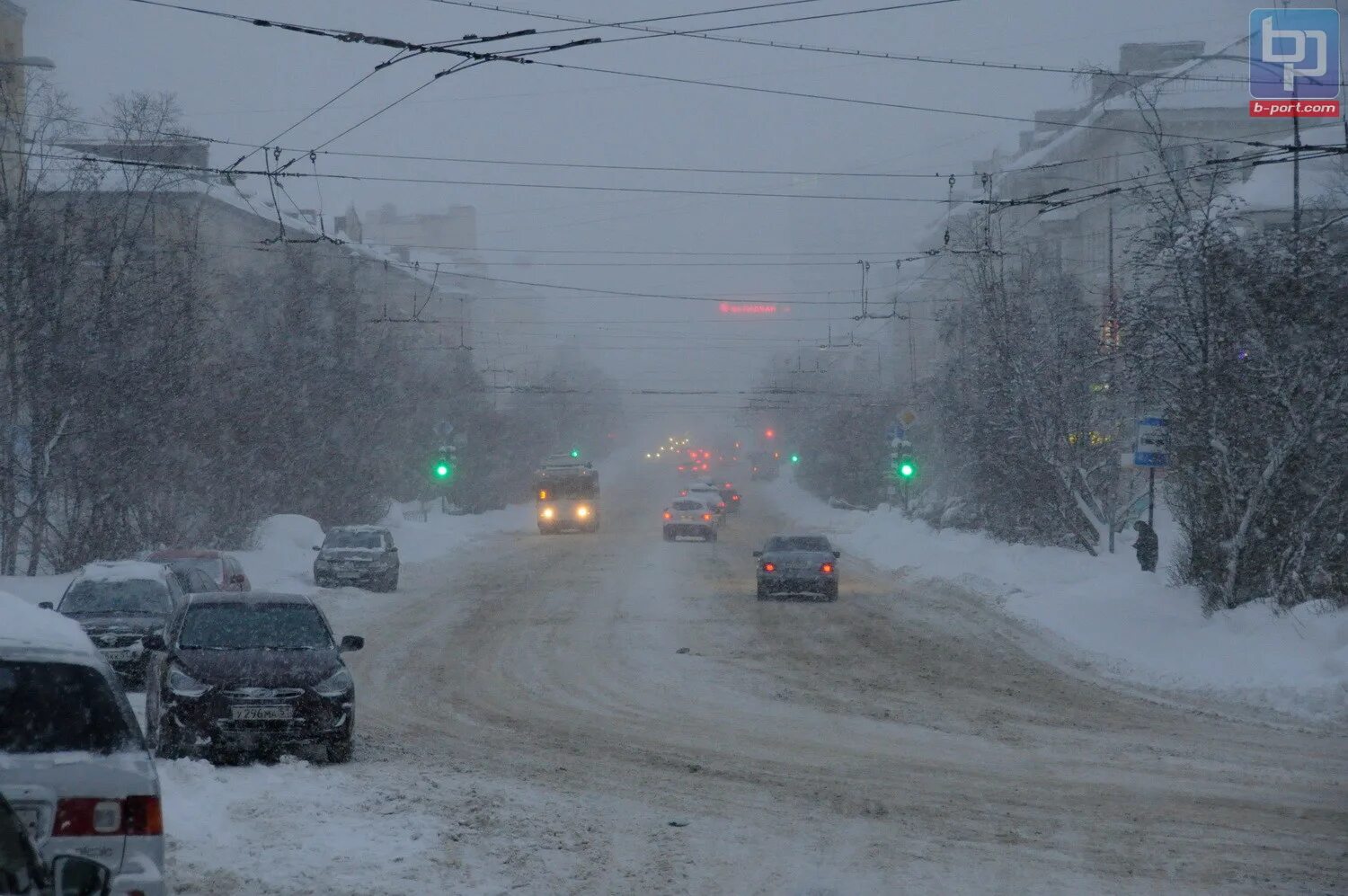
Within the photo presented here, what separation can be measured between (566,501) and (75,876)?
60841mm

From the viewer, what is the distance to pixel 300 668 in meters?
13.0

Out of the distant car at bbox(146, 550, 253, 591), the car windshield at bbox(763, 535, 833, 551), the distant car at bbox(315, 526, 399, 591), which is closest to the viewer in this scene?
the distant car at bbox(146, 550, 253, 591)

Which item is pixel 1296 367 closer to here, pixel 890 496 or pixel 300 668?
pixel 300 668

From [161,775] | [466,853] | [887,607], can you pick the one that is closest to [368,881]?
[466,853]

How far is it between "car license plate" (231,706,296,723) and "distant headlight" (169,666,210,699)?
12.7 inches

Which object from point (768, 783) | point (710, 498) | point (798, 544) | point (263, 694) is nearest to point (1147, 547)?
point (798, 544)

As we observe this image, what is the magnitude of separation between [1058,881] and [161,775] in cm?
662

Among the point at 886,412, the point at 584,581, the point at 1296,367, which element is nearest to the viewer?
the point at 1296,367

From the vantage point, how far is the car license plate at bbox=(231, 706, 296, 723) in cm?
1254

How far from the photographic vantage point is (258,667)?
12969 millimetres

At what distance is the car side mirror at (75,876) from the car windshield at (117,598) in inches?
623

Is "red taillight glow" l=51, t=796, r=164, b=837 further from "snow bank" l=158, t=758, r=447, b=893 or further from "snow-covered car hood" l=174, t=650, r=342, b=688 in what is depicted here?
"snow-covered car hood" l=174, t=650, r=342, b=688

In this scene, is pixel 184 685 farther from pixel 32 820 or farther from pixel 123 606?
pixel 123 606
